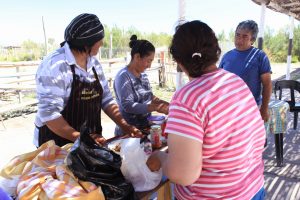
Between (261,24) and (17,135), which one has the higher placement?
(261,24)

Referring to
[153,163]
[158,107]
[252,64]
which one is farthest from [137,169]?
[252,64]

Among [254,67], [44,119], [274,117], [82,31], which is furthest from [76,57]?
[274,117]

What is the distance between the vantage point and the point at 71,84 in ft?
6.18

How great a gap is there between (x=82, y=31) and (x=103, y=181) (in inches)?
37.5

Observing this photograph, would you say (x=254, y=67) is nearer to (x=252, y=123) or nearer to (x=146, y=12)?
(x=252, y=123)

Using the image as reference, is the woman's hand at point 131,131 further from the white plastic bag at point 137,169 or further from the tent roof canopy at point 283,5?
the tent roof canopy at point 283,5

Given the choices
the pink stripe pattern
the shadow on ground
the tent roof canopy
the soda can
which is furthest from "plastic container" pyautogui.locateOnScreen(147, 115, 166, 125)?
the tent roof canopy

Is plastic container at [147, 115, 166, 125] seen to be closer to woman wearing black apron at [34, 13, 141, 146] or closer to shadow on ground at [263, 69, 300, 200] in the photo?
woman wearing black apron at [34, 13, 141, 146]

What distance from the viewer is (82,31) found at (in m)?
1.83

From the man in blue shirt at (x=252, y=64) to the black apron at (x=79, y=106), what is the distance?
173 cm

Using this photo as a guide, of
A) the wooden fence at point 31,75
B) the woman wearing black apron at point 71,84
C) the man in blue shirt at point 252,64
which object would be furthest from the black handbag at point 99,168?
the wooden fence at point 31,75

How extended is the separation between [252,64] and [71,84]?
202 cm

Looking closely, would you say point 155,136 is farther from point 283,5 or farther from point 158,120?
point 283,5

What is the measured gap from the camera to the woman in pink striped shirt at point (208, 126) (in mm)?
1049
